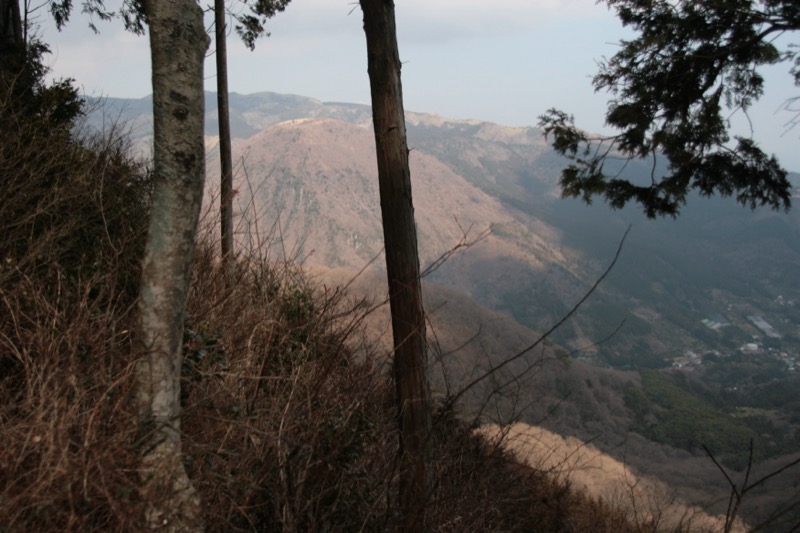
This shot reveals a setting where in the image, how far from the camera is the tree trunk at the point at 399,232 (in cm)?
356

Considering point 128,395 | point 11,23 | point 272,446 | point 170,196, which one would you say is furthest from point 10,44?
point 272,446

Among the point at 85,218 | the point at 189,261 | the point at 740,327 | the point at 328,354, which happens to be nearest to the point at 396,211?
the point at 328,354

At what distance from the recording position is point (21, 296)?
3.03 meters

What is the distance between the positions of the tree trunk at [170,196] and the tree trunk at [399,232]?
142 cm

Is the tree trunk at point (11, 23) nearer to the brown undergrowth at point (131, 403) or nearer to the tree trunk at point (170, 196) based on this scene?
the brown undergrowth at point (131, 403)

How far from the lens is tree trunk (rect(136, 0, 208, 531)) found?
7.53 ft

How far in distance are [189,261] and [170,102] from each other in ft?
2.10

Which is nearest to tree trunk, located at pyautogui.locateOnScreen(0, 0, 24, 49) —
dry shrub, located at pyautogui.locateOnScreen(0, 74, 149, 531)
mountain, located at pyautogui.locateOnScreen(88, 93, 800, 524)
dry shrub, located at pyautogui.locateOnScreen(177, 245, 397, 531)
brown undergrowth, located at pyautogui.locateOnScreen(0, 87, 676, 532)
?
dry shrub, located at pyautogui.locateOnScreen(0, 74, 149, 531)

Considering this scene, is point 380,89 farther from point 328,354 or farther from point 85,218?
point 85,218

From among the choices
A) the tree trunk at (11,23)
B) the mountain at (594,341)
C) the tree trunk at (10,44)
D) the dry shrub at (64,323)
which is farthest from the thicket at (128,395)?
the tree trunk at (11,23)

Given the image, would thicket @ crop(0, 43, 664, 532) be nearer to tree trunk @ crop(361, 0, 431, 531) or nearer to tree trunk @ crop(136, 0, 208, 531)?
tree trunk @ crop(136, 0, 208, 531)

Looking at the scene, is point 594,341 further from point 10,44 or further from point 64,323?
point 64,323

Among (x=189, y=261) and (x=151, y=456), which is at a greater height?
(x=189, y=261)

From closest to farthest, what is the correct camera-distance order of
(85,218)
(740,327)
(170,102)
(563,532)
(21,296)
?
1. (170,102)
2. (21,296)
3. (85,218)
4. (563,532)
5. (740,327)
